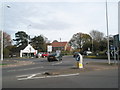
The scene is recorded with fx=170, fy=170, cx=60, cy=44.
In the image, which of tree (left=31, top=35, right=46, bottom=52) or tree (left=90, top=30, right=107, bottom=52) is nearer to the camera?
tree (left=90, top=30, right=107, bottom=52)

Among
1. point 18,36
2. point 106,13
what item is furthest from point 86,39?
point 106,13

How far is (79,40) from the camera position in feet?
314

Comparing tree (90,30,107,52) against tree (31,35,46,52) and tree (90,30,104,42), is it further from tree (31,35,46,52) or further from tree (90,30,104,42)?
tree (31,35,46,52)

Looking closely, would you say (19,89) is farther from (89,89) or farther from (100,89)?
(100,89)

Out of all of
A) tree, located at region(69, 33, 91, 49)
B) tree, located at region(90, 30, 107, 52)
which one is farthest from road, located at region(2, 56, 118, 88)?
tree, located at region(69, 33, 91, 49)

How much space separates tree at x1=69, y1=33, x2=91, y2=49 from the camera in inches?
3714

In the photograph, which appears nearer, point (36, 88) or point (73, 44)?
point (36, 88)

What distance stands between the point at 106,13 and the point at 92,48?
55.8 metres

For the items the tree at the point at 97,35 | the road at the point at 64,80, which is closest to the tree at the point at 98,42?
the tree at the point at 97,35

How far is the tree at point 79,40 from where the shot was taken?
94344 mm

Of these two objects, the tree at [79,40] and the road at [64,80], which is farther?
the tree at [79,40]

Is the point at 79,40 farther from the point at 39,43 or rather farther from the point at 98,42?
the point at 39,43

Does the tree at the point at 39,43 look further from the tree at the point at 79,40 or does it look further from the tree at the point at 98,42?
the tree at the point at 98,42

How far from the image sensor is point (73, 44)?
9712 cm
